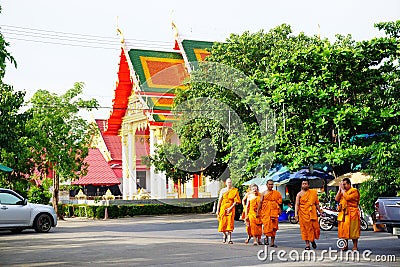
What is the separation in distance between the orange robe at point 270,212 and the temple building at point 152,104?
22221 millimetres

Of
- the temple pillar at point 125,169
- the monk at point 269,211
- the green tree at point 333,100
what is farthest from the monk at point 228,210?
the temple pillar at point 125,169

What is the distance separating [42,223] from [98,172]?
2775cm

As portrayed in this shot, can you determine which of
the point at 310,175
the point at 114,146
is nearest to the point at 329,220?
the point at 310,175

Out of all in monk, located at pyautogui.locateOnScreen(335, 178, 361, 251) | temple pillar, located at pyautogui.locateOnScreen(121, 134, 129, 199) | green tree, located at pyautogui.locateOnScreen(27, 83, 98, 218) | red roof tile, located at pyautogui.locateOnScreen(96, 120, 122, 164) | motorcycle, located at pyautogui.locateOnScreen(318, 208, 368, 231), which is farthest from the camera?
red roof tile, located at pyautogui.locateOnScreen(96, 120, 122, 164)

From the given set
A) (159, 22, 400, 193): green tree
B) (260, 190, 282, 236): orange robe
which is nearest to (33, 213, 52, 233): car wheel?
(159, 22, 400, 193): green tree

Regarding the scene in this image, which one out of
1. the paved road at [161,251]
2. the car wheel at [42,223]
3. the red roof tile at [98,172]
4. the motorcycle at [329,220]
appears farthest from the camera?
the red roof tile at [98,172]

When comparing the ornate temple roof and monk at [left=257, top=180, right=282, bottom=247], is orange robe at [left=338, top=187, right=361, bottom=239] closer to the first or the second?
monk at [left=257, top=180, right=282, bottom=247]

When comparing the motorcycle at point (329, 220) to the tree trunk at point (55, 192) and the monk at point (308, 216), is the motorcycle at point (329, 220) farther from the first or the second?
the tree trunk at point (55, 192)

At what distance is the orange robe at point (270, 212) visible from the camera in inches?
635

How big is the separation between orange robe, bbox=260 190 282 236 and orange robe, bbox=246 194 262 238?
250 mm

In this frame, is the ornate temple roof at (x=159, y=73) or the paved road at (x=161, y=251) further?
the ornate temple roof at (x=159, y=73)

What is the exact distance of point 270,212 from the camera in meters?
16.4

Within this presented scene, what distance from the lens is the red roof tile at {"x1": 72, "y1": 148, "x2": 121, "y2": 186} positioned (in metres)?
49.7

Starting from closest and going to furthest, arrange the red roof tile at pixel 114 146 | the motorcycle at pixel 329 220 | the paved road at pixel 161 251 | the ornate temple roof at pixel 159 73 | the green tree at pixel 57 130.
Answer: the paved road at pixel 161 251 < the motorcycle at pixel 329 220 < the green tree at pixel 57 130 < the ornate temple roof at pixel 159 73 < the red roof tile at pixel 114 146
